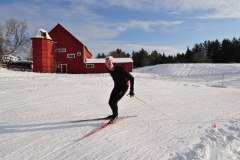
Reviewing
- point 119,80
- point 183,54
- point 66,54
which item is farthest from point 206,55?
point 119,80

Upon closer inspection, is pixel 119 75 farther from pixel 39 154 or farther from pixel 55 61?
pixel 55 61

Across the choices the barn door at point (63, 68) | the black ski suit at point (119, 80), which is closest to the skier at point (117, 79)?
the black ski suit at point (119, 80)

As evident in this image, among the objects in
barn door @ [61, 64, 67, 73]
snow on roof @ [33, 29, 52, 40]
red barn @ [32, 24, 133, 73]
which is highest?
snow on roof @ [33, 29, 52, 40]

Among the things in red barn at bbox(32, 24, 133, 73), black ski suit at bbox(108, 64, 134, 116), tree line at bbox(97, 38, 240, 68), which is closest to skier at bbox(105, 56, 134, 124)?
black ski suit at bbox(108, 64, 134, 116)

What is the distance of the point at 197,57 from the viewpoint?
90.8 metres

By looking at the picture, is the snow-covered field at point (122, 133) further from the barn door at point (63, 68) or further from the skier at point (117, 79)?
the barn door at point (63, 68)

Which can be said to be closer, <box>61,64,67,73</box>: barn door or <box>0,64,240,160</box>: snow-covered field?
<box>0,64,240,160</box>: snow-covered field

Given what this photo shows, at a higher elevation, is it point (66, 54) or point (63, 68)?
point (66, 54)

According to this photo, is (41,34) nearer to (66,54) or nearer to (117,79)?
(66,54)

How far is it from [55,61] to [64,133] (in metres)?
40.8

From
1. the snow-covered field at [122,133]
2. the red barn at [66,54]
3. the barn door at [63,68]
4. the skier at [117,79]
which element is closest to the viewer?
the snow-covered field at [122,133]

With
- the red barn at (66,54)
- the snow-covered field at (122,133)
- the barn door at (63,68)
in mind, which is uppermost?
the red barn at (66,54)

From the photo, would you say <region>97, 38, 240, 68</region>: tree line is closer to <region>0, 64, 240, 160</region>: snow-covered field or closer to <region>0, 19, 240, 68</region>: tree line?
<region>0, 19, 240, 68</region>: tree line

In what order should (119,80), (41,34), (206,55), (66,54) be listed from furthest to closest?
(206,55) → (66,54) → (41,34) → (119,80)
